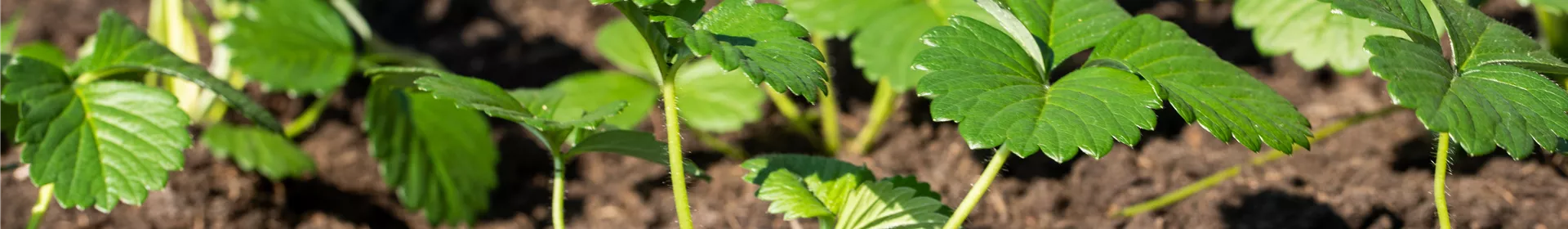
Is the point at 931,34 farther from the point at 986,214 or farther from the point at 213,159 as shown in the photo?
the point at 213,159

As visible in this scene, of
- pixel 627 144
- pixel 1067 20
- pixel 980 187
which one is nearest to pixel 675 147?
pixel 627 144

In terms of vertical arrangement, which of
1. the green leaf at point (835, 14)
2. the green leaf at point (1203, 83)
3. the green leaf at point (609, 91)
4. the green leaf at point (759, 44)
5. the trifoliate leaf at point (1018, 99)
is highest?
the green leaf at point (759, 44)

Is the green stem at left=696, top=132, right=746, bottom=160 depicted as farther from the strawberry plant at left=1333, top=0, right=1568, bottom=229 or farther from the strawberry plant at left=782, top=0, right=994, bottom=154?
the strawberry plant at left=1333, top=0, right=1568, bottom=229

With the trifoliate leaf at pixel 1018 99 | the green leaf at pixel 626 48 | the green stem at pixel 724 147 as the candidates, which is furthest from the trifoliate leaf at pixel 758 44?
the green leaf at pixel 626 48

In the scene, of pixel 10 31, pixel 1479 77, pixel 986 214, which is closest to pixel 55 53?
pixel 10 31

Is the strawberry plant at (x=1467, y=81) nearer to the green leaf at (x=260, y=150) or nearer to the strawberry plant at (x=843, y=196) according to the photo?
the strawberry plant at (x=843, y=196)

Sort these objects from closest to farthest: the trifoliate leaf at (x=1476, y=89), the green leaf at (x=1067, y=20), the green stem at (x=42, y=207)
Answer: the trifoliate leaf at (x=1476, y=89) → the green leaf at (x=1067, y=20) → the green stem at (x=42, y=207)

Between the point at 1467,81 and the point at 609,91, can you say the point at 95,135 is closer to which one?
the point at 609,91
